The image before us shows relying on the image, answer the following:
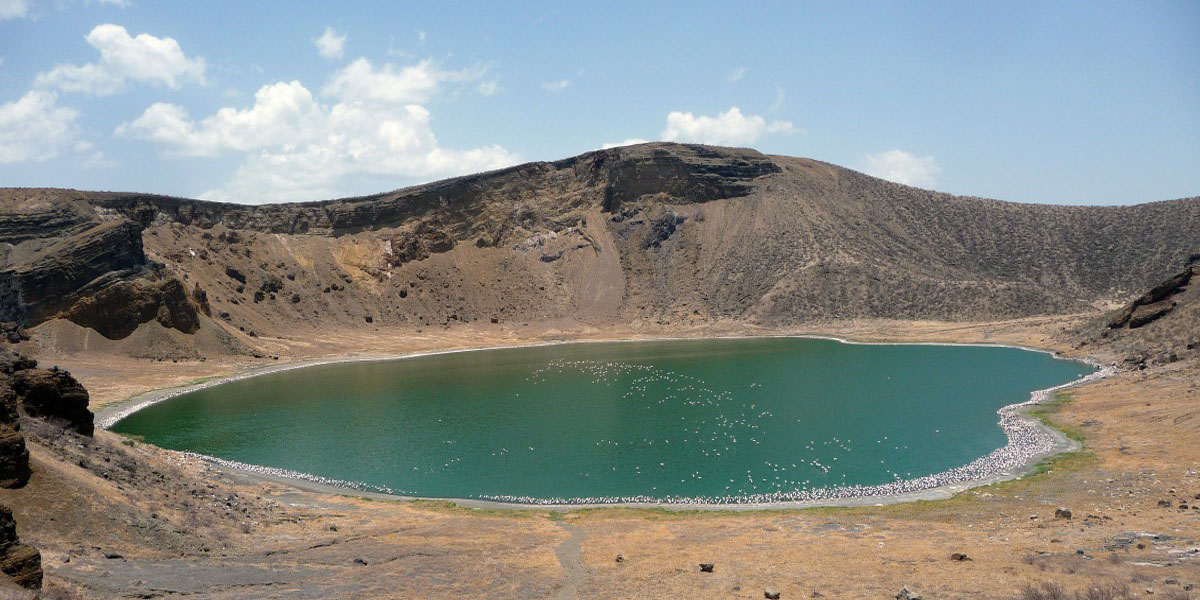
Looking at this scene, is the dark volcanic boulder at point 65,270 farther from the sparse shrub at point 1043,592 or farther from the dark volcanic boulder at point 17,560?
the sparse shrub at point 1043,592

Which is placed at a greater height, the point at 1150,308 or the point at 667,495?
the point at 1150,308

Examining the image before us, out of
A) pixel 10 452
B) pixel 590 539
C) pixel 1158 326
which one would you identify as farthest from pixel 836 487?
pixel 1158 326

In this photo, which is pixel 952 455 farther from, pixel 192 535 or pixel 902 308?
pixel 902 308

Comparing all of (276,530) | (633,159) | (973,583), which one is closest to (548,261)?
(633,159)

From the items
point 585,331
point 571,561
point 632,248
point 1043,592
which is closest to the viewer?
point 1043,592

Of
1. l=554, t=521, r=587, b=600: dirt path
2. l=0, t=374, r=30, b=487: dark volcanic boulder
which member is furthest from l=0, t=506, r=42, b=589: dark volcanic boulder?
l=554, t=521, r=587, b=600: dirt path

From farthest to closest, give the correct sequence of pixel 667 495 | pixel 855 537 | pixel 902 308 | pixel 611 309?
pixel 611 309
pixel 902 308
pixel 667 495
pixel 855 537

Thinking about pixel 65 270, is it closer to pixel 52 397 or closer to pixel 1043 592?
pixel 52 397
